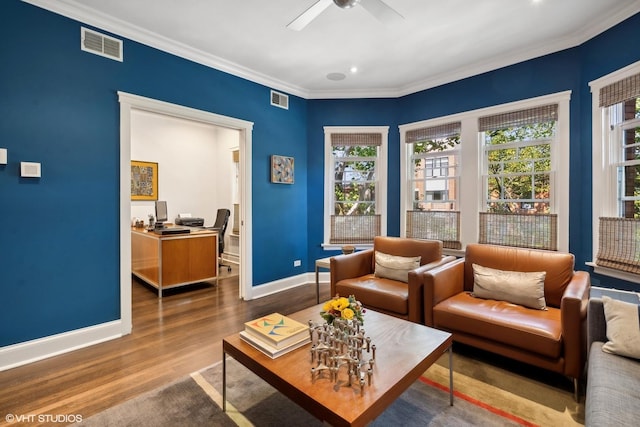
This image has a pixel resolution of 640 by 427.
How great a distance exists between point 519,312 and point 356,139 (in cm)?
315

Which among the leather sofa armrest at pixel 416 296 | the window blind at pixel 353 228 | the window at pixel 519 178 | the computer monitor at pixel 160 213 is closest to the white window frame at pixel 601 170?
the window at pixel 519 178

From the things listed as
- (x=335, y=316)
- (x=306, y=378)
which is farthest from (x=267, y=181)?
(x=306, y=378)

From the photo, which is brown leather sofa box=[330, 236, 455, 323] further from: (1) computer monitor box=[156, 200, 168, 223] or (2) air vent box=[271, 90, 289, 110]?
(1) computer monitor box=[156, 200, 168, 223]

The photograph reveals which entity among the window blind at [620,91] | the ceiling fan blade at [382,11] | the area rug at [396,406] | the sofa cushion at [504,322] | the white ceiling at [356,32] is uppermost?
the white ceiling at [356,32]

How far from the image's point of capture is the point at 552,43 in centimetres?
316

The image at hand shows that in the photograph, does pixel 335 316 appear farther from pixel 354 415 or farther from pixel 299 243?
pixel 299 243

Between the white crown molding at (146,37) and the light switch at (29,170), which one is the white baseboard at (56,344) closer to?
the light switch at (29,170)

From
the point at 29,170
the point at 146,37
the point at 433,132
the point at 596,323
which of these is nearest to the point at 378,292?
the point at 596,323

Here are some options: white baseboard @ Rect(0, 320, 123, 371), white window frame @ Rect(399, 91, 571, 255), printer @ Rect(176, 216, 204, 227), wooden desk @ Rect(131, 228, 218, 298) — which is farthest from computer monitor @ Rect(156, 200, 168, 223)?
white window frame @ Rect(399, 91, 571, 255)

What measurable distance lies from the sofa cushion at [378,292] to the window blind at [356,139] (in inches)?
85.3

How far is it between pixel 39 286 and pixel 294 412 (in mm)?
2289

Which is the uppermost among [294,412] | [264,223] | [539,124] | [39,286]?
[539,124]

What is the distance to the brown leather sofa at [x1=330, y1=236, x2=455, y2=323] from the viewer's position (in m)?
2.66

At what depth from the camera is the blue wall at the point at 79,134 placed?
2359mm
